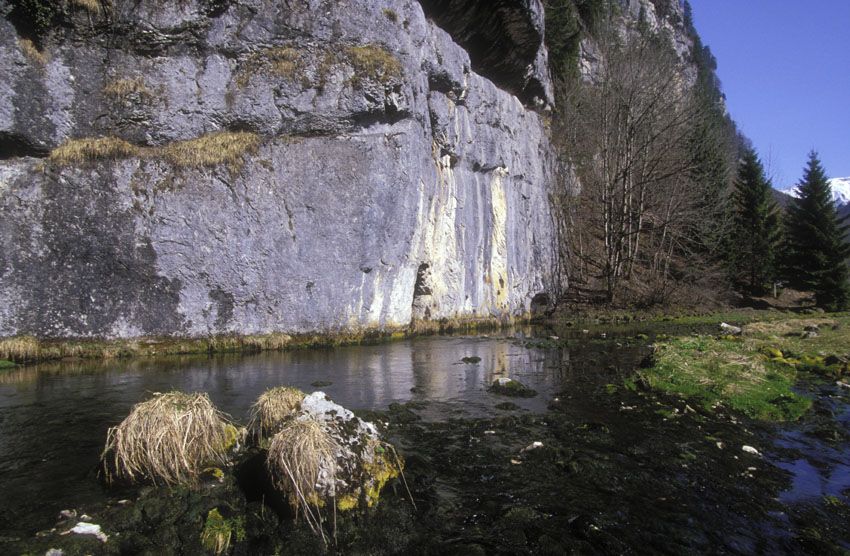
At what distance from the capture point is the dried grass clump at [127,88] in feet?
67.8

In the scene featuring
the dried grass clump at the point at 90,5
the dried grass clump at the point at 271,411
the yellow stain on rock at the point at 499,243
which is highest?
the dried grass clump at the point at 90,5

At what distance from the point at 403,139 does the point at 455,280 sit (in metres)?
8.70

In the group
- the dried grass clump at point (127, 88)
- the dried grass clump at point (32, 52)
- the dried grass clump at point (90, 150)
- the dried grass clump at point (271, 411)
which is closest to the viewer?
the dried grass clump at point (271, 411)

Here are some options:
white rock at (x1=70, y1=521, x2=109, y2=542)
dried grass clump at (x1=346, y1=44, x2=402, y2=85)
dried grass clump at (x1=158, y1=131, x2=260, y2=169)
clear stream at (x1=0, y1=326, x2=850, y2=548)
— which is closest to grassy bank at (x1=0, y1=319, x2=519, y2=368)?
clear stream at (x1=0, y1=326, x2=850, y2=548)

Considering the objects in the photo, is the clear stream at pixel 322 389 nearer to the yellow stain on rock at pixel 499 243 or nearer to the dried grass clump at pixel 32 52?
the yellow stain on rock at pixel 499 243

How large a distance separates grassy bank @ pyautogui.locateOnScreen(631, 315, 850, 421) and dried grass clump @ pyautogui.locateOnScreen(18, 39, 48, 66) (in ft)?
77.1

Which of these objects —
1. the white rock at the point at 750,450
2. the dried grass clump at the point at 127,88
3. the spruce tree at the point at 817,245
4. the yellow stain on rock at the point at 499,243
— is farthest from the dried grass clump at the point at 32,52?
the spruce tree at the point at 817,245

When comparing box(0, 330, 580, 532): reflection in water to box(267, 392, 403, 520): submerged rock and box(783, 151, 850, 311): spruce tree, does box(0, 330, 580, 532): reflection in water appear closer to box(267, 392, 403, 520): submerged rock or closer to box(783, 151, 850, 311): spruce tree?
box(267, 392, 403, 520): submerged rock

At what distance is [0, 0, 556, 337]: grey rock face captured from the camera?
18844 millimetres

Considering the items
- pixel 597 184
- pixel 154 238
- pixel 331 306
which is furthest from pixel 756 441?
pixel 597 184

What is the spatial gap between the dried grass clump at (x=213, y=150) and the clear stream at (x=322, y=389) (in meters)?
8.09

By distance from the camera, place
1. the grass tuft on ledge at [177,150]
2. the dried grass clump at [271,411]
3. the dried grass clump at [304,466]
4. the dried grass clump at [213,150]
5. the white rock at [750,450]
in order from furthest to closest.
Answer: the dried grass clump at [213,150]
the grass tuft on ledge at [177,150]
the dried grass clump at [271,411]
the white rock at [750,450]
the dried grass clump at [304,466]

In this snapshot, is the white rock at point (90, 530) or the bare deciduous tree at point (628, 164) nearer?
the white rock at point (90, 530)

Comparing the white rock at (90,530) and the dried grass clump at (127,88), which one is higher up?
the dried grass clump at (127,88)
